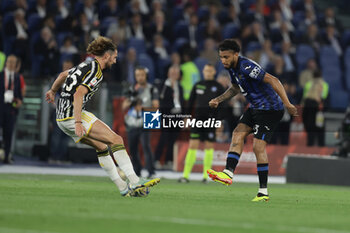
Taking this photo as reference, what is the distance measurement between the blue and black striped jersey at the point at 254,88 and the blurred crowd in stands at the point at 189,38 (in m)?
7.85

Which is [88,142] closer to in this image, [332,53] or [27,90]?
[27,90]

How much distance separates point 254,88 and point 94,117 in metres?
2.18

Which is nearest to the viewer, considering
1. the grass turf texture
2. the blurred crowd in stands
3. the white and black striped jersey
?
the grass turf texture

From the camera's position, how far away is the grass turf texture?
24.4ft

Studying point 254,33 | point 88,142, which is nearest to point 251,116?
point 88,142

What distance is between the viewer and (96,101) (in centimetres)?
2030

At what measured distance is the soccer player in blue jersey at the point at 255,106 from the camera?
1121 centimetres

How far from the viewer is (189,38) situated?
2433cm

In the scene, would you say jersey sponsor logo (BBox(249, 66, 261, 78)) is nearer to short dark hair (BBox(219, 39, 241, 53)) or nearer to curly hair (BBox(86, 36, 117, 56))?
short dark hair (BBox(219, 39, 241, 53))

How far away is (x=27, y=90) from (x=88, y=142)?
33.2 feet

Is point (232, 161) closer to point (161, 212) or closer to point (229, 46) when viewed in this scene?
point (229, 46)

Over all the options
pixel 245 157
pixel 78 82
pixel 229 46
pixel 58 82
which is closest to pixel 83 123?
pixel 78 82

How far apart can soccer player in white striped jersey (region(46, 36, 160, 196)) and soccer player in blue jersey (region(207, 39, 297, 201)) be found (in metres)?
1.29

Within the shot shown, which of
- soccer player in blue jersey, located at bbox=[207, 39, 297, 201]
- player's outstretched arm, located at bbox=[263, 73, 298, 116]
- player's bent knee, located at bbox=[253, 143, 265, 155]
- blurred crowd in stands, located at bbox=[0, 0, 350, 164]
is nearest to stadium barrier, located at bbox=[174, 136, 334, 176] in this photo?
blurred crowd in stands, located at bbox=[0, 0, 350, 164]
